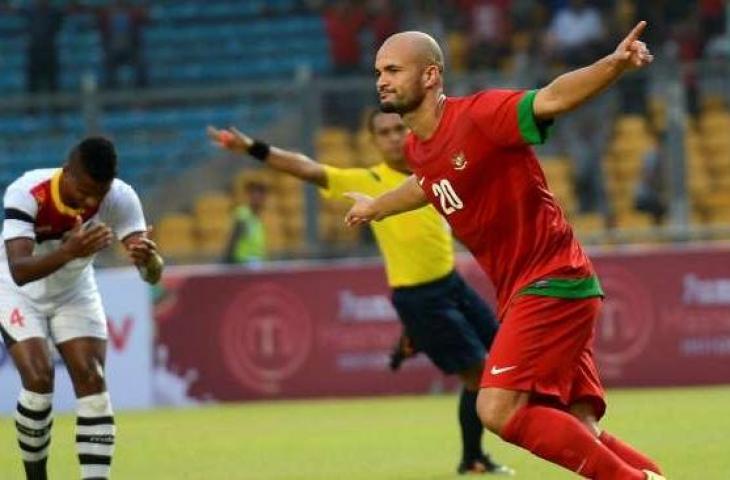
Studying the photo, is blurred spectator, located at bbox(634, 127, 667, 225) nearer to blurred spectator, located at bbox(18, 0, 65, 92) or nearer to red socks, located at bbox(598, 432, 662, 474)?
blurred spectator, located at bbox(18, 0, 65, 92)

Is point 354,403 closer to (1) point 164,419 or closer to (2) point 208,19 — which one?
(1) point 164,419

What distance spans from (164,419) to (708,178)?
22.1ft

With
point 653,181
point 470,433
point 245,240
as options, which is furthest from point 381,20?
point 470,433

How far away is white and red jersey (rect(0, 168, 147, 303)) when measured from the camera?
436 inches

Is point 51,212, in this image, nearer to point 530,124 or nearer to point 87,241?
point 87,241

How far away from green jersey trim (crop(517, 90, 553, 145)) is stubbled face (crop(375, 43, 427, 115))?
2.22ft

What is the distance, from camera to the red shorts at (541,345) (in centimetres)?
905

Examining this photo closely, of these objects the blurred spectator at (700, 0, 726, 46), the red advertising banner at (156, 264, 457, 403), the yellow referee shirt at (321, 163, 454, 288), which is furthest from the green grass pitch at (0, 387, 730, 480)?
the blurred spectator at (700, 0, 726, 46)

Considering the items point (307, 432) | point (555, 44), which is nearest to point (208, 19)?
point (555, 44)

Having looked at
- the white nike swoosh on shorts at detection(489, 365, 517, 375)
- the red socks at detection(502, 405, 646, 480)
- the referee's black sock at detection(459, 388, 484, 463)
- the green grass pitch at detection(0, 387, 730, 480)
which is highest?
the white nike swoosh on shorts at detection(489, 365, 517, 375)

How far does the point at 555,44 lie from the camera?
82.9 feet

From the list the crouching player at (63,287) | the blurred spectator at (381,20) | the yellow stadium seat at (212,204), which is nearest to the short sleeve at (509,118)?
the crouching player at (63,287)

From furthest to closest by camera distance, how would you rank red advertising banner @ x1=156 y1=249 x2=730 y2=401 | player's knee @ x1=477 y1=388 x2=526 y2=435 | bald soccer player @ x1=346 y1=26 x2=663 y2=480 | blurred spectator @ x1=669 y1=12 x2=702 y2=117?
blurred spectator @ x1=669 y1=12 x2=702 y2=117 < red advertising banner @ x1=156 y1=249 x2=730 y2=401 < player's knee @ x1=477 y1=388 x2=526 y2=435 < bald soccer player @ x1=346 y1=26 x2=663 y2=480

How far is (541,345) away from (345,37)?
1795cm
